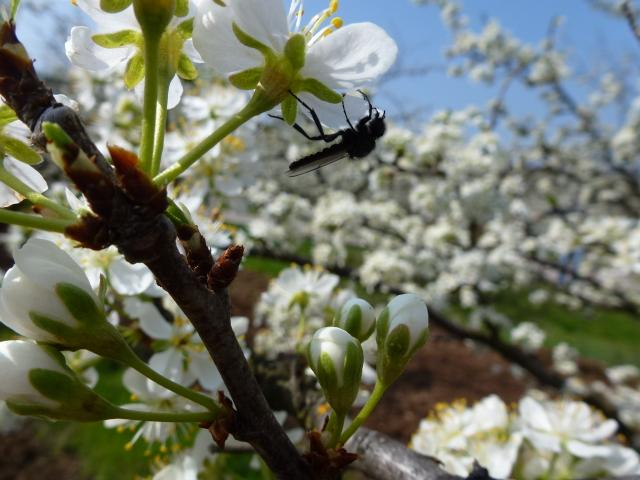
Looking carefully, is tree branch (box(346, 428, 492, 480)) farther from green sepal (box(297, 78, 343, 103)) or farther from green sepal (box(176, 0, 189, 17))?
green sepal (box(176, 0, 189, 17))

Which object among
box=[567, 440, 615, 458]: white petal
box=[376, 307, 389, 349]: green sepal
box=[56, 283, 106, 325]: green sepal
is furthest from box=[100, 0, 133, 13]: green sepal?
box=[567, 440, 615, 458]: white petal

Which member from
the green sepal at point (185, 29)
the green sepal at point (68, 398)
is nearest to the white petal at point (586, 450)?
the green sepal at point (68, 398)

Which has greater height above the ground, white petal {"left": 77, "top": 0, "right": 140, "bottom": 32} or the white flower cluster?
white petal {"left": 77, "top": 0, "right": 140, "bottom": 32}

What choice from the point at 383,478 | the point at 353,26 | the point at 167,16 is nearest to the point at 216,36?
the point at 167,16

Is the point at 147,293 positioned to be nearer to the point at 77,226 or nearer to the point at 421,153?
the point at 77,226

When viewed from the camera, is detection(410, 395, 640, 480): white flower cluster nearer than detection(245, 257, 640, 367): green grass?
Yes
